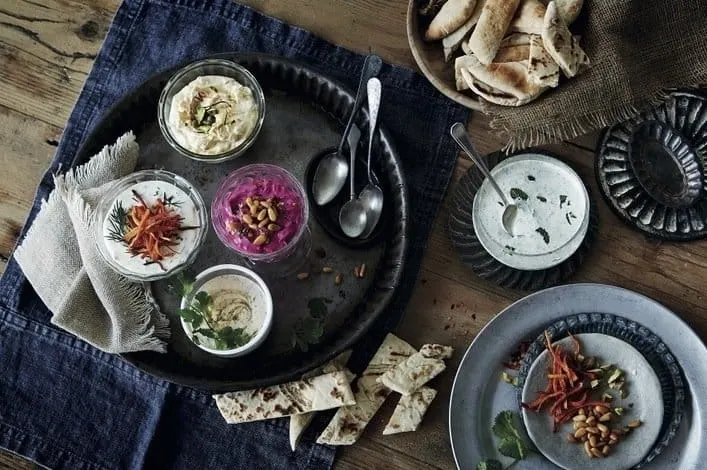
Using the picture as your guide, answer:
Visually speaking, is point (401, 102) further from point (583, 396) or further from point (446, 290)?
point (583, 396)

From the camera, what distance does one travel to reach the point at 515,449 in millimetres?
2223

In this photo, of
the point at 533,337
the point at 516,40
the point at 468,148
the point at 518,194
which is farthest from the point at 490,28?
the point at 533,337

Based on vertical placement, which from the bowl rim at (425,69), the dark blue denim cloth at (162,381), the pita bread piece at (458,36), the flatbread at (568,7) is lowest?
the dark blue denim cloth at (162,381)

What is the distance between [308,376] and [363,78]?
31.4 inches

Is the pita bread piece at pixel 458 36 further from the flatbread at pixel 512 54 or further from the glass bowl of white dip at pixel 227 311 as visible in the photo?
the glass bowl of white dip at pixel 227 311

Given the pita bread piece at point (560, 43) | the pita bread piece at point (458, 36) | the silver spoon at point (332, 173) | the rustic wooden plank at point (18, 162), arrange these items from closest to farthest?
the pita bread piece at point (560, 43) → the pita bread piece at point (458, 36) → the silver spoon at point (332, 173) → the rustic wooden plank at point (18, 162)

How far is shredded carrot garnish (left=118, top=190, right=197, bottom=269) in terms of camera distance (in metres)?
2.16

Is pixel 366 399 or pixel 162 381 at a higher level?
pixel 366 399

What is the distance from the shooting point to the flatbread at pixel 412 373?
2.24 metres

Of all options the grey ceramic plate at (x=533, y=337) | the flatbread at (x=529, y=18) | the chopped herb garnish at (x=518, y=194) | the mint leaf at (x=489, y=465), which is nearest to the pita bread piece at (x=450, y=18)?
the flatbread at (x=529, y=18)

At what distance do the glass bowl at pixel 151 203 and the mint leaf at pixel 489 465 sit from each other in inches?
35.9

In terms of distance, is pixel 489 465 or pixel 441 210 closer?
pixel 489 465

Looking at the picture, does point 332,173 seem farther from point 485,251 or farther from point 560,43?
point 560,43

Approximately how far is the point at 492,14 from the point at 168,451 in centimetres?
143
